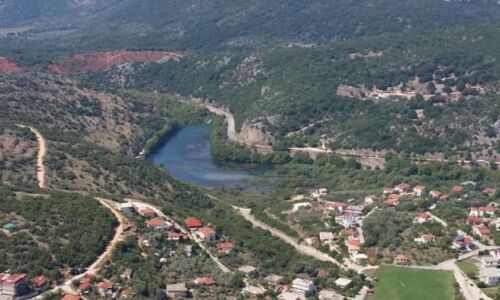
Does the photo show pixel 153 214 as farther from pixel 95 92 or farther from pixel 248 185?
pixel 95 92

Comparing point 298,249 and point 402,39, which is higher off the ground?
point 402,39

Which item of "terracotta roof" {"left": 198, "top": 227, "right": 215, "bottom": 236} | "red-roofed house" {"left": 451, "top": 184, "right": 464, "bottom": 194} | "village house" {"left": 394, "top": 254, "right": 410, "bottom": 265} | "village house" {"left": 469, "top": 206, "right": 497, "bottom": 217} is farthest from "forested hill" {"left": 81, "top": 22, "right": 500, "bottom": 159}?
"terracotta roof" {"left": 198, "top": 227, "right": 215, "bottom": 236}

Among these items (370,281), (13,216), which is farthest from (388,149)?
(13,216)

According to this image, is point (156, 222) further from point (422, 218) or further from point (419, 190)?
point (419, 190)

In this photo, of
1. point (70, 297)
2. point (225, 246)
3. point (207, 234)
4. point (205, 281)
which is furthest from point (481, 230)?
point (70, 297)

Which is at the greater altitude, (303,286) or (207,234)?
(207,234)

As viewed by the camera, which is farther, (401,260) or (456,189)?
(456,189)
